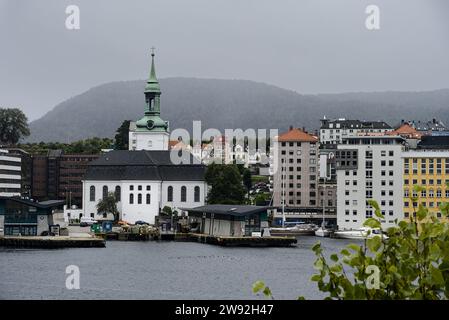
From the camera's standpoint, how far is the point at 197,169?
59.3 metres

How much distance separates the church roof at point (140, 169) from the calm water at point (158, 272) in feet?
53.3

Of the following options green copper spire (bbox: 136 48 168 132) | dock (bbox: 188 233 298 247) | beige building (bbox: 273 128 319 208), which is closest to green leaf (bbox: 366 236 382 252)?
dock (bbox: 188 233 298 247)

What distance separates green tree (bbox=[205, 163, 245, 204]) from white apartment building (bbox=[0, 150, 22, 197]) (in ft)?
55.0

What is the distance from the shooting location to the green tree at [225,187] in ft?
184

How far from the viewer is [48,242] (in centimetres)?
4022

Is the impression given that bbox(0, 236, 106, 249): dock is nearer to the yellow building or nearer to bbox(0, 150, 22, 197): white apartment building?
the yellow building

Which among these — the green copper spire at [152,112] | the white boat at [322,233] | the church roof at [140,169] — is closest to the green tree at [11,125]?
the green copper spire at [152,112]

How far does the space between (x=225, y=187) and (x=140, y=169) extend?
20.5ft

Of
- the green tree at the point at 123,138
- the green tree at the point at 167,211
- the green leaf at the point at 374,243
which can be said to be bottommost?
the green tree at the point at 167,211

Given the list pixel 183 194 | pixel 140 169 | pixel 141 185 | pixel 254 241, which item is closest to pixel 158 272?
pixel 254 241

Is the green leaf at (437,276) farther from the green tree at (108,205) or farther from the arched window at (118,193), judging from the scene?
the arched window at (118,193)
